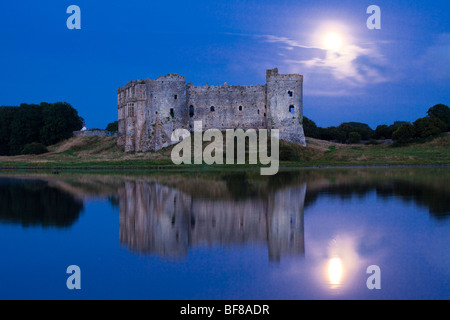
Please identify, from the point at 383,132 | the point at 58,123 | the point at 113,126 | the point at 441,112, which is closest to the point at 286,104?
the point at 441,112

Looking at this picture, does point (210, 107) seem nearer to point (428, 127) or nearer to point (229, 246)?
point (428, 127)

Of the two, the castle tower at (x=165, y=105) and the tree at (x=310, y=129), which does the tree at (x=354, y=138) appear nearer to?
the tree at (x=310, y=129)

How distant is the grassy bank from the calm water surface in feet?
73.3

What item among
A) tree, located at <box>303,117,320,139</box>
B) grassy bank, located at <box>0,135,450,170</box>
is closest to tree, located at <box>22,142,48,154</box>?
grassy bank, located at <box>0,135,450,170</box>

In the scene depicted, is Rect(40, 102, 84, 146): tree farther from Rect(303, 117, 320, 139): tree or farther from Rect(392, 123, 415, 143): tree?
Rect(392, 123, 415, 143): tree

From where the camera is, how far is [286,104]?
4547cm

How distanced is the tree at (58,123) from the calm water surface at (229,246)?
147ft

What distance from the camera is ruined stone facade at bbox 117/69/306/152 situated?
45.4 meters

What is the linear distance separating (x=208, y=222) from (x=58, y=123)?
53174 millimetres
